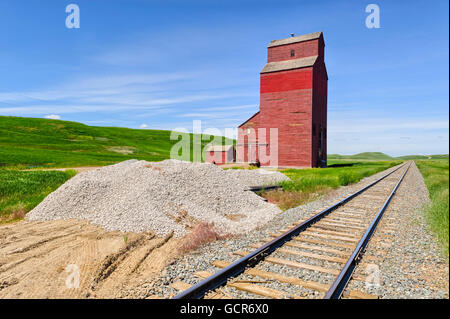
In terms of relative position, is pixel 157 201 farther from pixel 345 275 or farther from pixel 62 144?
pixel 62 144

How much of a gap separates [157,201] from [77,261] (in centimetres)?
342

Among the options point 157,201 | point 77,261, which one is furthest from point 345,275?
point 157,201

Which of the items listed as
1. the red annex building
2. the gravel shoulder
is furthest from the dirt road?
the red annex building

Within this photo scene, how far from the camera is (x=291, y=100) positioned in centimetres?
3150

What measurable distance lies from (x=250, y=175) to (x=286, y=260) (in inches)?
549

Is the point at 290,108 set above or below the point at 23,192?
above

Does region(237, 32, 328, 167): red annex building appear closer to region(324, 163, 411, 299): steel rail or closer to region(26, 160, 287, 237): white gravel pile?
region(26, 160, 287, 237): white gravel pile

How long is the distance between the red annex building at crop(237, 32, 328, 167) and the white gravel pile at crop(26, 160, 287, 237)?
2025 cm

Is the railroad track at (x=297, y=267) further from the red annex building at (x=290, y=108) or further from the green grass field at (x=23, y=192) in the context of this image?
the red annex building at (x=290, y=108)

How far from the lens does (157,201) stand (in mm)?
8867

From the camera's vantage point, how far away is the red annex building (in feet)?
101

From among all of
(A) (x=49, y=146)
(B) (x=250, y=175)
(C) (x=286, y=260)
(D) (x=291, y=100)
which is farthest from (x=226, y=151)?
(A) (x=49, y=146)

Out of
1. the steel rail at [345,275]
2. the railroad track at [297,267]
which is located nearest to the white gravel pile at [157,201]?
the railroad track at [297,267]
